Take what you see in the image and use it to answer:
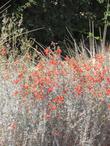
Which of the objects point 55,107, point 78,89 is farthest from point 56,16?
point 55,107

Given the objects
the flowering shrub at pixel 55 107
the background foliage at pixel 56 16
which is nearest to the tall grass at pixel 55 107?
the flowering shrub at pixel 55 107

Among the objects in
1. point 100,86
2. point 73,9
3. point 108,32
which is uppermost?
point 100,86

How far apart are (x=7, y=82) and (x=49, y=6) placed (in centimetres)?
575

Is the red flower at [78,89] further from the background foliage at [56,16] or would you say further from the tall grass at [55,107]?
the background foliage at [56,16]

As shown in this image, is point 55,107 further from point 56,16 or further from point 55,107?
point 56,16

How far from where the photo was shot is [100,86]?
3914 mm

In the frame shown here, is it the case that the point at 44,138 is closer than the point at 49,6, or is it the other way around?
the point at 44,138

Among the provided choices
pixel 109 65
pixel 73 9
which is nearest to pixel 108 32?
pixel 73 9

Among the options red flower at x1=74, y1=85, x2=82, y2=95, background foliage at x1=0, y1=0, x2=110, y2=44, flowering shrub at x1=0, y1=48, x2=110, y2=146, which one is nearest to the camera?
flowering shrub at x1=0, y1=48, x2=110, y2=146

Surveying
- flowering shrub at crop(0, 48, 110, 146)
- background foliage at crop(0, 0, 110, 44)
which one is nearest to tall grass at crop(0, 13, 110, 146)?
flowering shrub at crop(0, 48, 110, 146)

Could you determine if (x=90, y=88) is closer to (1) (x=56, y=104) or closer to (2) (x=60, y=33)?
(1) (x=56, y=104)

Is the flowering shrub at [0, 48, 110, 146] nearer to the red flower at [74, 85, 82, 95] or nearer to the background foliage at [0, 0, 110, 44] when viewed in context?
the red flower at [74, 85, 82, 95]

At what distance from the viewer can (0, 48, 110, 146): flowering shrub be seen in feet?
11.3

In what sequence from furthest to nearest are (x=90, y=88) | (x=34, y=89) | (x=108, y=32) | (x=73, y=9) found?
(x=108, y=32) < (x=73, y=9) < (x=90, y=88) < (x=34, y=89)
